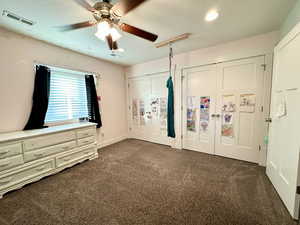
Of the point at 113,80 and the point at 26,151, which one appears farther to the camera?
the point at 113,80

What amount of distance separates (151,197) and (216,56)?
293 centimetres

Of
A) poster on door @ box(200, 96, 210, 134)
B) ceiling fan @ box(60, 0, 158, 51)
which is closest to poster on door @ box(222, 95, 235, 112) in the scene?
poster on door @ box(200, 96, 210, 134)

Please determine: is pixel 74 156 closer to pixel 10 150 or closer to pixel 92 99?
pixel 10 150

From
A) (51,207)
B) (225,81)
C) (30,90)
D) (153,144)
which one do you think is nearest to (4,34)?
(30,90)

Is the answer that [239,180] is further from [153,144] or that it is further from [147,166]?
[153,144]

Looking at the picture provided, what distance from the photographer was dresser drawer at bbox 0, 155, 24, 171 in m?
1.71

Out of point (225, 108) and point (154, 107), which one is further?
point (154, 107)

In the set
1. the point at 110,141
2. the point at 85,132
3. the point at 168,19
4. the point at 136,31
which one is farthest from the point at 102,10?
the point at 110,141

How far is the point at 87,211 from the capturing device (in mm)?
1482

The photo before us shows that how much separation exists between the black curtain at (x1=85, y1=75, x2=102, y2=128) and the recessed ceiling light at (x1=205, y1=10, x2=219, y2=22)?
108 inches

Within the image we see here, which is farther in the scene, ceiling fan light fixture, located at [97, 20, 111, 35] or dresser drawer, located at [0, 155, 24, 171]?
dresser drawer, located at [0, 155, 24, 171]

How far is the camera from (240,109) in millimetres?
2570

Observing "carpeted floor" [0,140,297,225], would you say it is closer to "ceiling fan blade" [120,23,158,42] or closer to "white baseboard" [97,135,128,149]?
"white baseboard" [97,135,128,149]

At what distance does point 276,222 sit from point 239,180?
0.70 m
